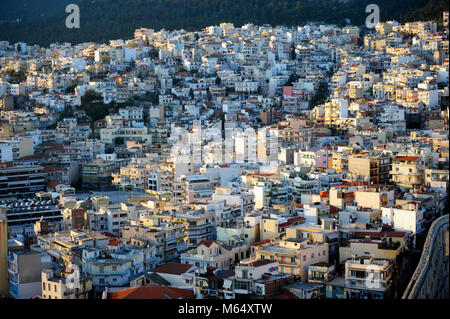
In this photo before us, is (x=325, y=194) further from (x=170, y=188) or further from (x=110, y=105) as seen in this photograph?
(x=110, y=105)

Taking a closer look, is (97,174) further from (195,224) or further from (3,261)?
(3,261)

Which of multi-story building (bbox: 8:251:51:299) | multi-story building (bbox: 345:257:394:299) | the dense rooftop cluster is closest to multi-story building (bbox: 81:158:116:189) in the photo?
the dense rooftop cluster

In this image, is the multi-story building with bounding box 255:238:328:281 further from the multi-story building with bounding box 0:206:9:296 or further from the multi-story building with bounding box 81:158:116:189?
the multi-story building with bounding box 81:158:116:189

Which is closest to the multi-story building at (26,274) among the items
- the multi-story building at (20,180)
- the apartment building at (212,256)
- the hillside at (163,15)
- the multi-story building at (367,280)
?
the apartment building at (212,256)

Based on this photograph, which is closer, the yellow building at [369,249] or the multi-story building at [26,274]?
the multi-story building at [26,274]

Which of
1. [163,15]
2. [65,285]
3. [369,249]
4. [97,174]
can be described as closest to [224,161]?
[97,174]

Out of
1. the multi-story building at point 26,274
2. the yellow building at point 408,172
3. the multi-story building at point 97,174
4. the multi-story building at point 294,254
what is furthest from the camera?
the multi-story building at point 97,174

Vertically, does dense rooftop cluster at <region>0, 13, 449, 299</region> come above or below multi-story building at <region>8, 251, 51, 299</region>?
above

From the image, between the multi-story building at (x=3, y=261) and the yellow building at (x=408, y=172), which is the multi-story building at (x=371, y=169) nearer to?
the yellow building at (x=408, y=172)
